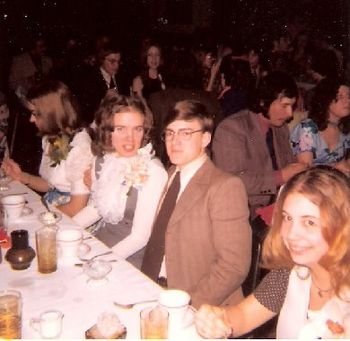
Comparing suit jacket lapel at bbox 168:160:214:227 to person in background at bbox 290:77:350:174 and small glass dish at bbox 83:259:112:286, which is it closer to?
small glass dish at bbox 83:259:112:286

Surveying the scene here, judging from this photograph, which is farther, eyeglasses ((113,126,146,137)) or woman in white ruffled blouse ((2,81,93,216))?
woman in white ruffled blouse ((2,81,93,216))

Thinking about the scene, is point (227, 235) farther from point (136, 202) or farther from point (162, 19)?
point (162, 19)

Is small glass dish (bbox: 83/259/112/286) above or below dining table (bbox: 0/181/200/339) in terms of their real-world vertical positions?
above

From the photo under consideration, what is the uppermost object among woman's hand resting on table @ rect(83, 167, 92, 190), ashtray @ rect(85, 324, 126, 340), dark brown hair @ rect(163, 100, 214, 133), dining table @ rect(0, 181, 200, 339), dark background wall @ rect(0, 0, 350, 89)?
dark background wall @ rect(0, 0, 350, 89)

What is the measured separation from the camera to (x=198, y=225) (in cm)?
234

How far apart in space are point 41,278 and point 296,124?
280 centimetres

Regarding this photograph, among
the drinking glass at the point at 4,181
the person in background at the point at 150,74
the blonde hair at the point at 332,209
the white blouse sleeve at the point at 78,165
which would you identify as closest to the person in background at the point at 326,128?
the white blouse sleeve at the point at 78,165

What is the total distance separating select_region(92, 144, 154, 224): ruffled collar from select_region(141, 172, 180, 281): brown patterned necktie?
0.28 meters

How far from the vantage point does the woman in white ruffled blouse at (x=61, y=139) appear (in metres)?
3.31

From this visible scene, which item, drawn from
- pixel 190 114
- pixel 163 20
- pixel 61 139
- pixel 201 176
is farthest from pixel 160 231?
pixel 163 20

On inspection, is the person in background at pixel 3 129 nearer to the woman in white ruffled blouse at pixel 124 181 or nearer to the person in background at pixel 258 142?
the woman in white ruffled blouse at pixel 124 181

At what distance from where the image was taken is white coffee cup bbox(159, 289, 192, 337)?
1730 mm

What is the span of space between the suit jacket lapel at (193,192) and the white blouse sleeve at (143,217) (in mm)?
348

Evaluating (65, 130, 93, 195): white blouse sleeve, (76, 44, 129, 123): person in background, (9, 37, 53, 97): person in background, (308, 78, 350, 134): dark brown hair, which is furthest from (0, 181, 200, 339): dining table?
(9, 37, 53, 97): person in background
